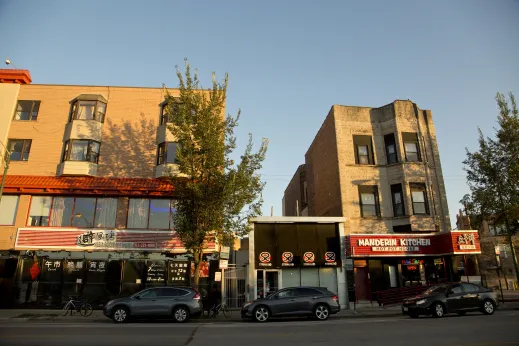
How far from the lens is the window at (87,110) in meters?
23.5

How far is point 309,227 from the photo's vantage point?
Result: 74.1ft

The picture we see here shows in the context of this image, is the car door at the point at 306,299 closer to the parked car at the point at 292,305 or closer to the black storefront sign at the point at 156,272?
the parked car at the point at 292,305

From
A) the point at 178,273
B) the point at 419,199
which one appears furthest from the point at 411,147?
the point at 178,273

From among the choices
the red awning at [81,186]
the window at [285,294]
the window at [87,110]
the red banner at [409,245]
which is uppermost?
the window at [87,110]

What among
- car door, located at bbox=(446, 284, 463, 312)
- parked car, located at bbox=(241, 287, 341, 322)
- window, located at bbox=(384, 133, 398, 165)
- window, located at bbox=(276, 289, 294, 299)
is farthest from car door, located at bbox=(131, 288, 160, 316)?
window, located at bbox=(384, 133, 398, 165)

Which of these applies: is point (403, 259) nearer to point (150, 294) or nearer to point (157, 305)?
point (157, 305)

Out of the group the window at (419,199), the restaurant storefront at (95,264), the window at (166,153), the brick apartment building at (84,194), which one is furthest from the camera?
the window at (419,199)

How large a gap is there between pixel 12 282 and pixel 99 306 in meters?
5.27

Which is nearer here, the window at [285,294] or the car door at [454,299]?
the car door at [454,299]

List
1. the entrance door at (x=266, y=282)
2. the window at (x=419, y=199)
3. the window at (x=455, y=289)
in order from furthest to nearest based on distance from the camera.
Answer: the window at (x=419, y=199) → the entrance door at (x=266, y=282) → the window at (x=455, y=289)

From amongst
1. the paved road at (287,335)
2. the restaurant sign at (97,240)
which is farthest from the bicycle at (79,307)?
the paved road at (287,335)

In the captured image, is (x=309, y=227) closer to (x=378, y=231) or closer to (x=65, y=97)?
(x=378, y=231)

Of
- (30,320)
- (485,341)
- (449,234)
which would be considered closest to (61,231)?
(30,320)

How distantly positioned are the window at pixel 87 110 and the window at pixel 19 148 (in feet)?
10.9
